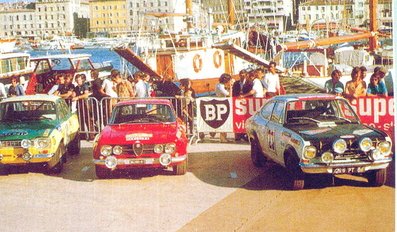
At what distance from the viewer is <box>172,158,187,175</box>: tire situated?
9.57 meters

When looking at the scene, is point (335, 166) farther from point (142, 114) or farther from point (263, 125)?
point (142, 114)

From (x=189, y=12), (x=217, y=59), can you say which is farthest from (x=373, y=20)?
(x=189, y=12)

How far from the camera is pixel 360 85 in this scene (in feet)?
38.1

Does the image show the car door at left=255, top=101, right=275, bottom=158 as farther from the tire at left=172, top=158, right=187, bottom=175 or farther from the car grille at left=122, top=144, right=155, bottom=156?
the car grille at left=122, top=144, right=155, bottom=156

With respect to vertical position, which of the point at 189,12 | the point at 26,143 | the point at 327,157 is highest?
the point at 189,12

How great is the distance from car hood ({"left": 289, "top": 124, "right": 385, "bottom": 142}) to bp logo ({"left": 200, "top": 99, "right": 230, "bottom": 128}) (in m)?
3.94

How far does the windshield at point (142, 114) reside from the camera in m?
10.0

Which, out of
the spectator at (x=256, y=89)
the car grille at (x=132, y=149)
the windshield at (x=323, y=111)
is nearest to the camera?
the windshield at (x=323, y=111)

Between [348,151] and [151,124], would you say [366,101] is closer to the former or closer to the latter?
[348,151]

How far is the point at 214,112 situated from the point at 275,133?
12.1 ft

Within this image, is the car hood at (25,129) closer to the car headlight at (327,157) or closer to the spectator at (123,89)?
the spectator at (123,89)

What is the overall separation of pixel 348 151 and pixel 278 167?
7.22 ft

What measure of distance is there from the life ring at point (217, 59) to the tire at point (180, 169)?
675 inches

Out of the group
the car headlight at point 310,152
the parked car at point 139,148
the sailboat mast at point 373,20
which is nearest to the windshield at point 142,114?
the parked car at point 139,148
